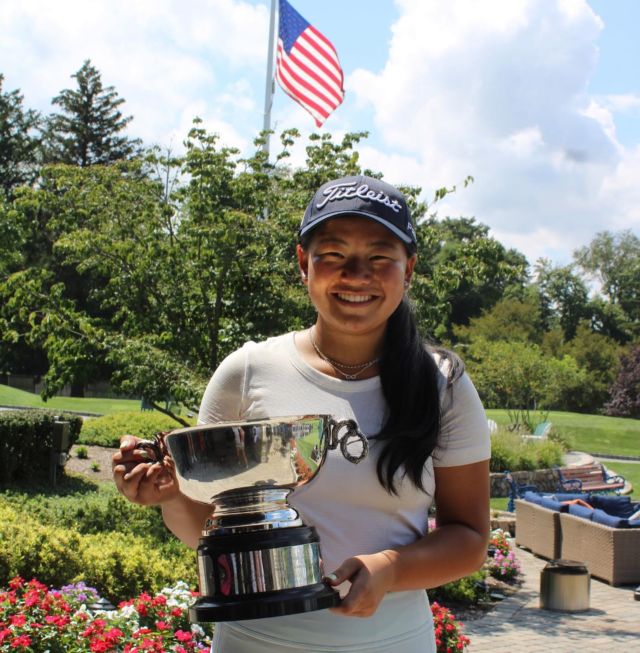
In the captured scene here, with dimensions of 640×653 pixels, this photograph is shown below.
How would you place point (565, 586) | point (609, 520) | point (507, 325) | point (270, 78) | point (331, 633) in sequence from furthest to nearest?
point (507, 325) < point (270, 78) < point (609, 520) < point (565, 586) < point (331, 633)

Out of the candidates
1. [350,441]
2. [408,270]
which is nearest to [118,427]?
[408,270]

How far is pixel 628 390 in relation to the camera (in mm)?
45219

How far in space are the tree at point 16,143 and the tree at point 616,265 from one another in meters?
42.3

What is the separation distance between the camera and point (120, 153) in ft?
167

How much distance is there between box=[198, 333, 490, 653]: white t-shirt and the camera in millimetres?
1677

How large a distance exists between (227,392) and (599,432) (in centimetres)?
3630

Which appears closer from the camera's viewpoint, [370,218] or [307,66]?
[370,218]

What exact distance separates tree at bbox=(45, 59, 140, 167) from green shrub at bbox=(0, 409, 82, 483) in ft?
127

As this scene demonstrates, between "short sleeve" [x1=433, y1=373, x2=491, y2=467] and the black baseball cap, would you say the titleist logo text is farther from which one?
"short sleeve" [x1=433, y1=373, x2=491, y2=467]

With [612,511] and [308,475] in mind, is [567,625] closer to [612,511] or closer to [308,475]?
[612,511]

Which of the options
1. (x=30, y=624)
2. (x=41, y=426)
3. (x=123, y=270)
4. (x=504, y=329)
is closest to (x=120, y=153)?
(x=504, y=329)

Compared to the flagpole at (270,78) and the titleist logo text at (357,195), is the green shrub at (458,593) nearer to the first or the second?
the flagpole at (270,78)

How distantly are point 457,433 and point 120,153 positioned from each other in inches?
2025

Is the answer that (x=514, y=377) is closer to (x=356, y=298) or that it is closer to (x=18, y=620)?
(x=18, y=620)
